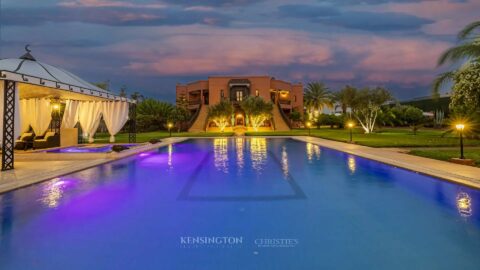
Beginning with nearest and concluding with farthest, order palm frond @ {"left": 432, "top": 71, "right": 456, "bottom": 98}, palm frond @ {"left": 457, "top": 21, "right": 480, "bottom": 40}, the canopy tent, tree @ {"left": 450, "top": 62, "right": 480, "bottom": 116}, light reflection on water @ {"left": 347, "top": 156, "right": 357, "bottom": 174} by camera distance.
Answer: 1. the canopy tent
2. light reflection on water @ {"left": 347, "top": 156, "right": 357, "bottom": 174}
3. palm frond @ {"left": 457, "top": 21, "right": 480, "bottom": 40}
4. tree @ {"left": 450, "top": 62, "right": 480, "bottom": 116}
5. palm frond @ {"left": 432, "top": 71, "right": 456, "bottom": 98}

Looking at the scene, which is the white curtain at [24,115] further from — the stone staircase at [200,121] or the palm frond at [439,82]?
the stone staircase at [200,121]

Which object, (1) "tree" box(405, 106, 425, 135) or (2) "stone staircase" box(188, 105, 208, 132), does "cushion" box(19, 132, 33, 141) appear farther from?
(1) "tree" box(405, 106, 425, 135)

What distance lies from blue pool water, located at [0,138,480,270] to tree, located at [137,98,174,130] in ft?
114

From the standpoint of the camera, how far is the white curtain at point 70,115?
1970 cm

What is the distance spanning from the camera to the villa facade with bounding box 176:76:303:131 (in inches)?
A: 1948

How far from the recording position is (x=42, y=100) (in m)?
18.3

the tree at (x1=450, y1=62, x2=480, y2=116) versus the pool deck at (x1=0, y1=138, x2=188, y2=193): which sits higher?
the tree at (x1=450, y1=62, x2=480, y2=116)

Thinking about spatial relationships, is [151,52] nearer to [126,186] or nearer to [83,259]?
[126,186]

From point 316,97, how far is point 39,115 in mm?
53159

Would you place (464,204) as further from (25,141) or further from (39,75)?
(25,141)

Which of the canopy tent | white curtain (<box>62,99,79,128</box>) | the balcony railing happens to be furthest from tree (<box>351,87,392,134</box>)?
white curtain (<box>62,99,79,128</box>)

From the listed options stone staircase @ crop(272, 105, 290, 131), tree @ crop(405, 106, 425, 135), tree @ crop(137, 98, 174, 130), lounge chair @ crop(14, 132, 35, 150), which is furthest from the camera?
stone staircase @ crop(272, 105, 290, 131)

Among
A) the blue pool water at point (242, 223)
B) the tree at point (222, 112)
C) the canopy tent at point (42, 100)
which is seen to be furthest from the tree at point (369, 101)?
the blue pool water at point (242, 223)

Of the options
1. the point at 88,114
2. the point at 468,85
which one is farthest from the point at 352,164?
the point at 88,114
